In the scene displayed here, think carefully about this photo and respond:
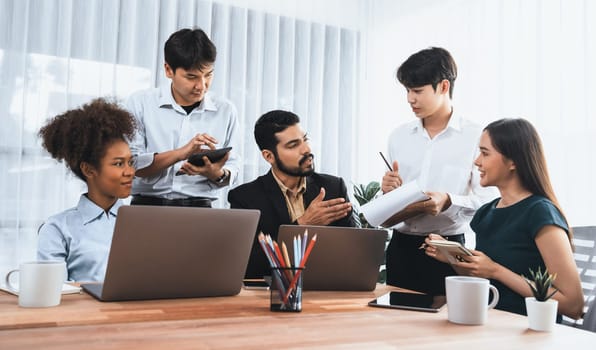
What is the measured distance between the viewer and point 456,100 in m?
3.55

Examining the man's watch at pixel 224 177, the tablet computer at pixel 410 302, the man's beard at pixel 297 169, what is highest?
the man's beard at pixel 297 169

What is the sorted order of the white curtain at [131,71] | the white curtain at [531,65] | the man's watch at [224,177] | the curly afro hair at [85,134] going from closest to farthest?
the curly afro hair at [85,134]
the man's watch at [224,177]
the white curtain at [531,65]
the white curtain at [131,71]

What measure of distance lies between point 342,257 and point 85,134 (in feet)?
3.40

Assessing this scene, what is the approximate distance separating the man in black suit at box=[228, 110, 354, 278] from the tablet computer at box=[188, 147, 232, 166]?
0.20 m

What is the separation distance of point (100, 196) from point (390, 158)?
51.1 inches

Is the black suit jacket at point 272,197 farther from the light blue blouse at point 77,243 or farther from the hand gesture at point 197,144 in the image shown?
the light blue blouse at point 77,243

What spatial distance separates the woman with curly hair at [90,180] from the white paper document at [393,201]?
85 centimetres

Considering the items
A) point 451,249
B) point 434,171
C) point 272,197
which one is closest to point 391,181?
point 434,171

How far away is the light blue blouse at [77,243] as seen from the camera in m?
1.69

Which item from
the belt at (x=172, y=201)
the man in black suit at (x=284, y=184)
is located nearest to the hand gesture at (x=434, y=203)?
the man in black suit at (x=284, y=184)

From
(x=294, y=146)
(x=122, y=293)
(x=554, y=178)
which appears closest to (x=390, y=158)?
(x=294, y=146)

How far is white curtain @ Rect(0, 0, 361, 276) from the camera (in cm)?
309

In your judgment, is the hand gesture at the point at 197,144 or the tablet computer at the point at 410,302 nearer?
the tablet computer at the point at 410,302

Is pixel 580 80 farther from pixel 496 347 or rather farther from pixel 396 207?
pixel 496 347
